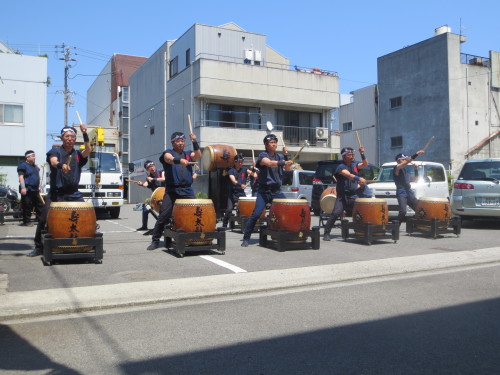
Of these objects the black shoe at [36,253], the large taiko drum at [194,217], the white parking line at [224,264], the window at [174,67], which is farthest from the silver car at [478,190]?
the window at [174,67]

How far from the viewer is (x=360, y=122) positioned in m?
40.4

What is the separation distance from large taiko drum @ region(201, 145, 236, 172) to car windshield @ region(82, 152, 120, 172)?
3467 mm

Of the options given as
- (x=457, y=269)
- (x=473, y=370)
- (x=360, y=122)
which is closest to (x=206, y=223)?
(x=457, y=269)

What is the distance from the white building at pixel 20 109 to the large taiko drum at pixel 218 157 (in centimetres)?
1397

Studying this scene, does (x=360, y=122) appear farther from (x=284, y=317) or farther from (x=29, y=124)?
(x=284, y=317)

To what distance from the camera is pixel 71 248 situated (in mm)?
6754

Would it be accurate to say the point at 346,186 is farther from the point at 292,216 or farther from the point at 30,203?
the point at 30,203

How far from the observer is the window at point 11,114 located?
24266mm

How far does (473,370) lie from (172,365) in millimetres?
2092

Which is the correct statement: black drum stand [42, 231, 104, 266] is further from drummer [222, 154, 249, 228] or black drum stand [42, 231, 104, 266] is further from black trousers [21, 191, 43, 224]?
black trousers [21, 191, 43, 224]

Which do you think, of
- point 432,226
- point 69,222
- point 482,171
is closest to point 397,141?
point 482,171

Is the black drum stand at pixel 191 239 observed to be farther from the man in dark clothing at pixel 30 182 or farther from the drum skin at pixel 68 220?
the man in dark clothing at pixel 30 182

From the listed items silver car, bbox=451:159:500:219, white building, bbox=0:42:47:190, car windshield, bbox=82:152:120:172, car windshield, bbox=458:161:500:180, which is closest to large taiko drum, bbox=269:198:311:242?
silver car, bbox=451:159:500:219

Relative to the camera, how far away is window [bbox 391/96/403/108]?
3603cm
